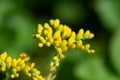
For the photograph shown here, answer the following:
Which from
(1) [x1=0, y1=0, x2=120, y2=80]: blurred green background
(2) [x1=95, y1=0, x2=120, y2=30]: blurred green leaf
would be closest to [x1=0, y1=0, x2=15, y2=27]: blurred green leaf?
(1) [x1=0, y1=0, x2=120, y2=80]: blurred green background

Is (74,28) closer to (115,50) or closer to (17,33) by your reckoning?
(17,33)

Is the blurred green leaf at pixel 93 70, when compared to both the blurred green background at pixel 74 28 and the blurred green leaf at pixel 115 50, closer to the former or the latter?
the blurred green background at pixel 74 28

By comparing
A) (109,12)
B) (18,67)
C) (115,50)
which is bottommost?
(18,67)

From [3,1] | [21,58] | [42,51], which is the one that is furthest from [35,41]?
[21,58]

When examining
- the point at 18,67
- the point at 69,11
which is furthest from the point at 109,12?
the point at 18,67

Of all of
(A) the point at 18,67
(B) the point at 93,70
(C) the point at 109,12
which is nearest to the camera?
(A) the point at 18,67

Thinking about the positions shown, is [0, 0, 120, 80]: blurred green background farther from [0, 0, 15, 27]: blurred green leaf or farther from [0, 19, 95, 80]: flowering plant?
[0, 19, 95, 80]: flowering plant
